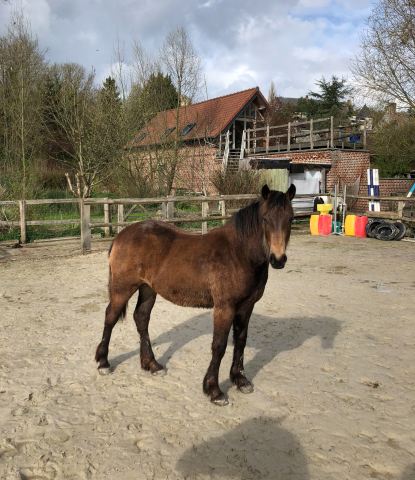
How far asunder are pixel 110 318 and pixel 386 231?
9.83 m

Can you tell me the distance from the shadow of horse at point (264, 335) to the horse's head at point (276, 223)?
1.39m

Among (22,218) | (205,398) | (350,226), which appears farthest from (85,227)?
(350,226)

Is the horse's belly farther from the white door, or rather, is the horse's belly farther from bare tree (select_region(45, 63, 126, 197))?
the white door

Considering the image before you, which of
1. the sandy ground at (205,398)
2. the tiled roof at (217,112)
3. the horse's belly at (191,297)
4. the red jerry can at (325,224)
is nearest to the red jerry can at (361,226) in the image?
the red jerry can at (325,224)

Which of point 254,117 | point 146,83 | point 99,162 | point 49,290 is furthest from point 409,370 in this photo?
point 254,117

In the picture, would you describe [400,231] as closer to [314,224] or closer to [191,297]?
[314,224]

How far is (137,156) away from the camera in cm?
1627

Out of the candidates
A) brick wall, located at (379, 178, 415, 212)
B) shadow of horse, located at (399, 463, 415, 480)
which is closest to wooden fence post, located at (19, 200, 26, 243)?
shadow of horse, located at (399, 463, 415, 480)

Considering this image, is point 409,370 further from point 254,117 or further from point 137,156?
point 254,117

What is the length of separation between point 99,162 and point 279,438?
13.3 metres

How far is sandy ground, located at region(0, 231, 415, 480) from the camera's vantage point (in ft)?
7.68

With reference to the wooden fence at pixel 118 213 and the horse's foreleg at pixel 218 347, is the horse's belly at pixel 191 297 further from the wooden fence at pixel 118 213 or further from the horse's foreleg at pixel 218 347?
the wooden fence at pixel 118 213

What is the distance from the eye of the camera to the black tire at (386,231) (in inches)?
439

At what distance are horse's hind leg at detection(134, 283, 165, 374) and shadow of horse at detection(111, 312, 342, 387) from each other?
235 millimetres
